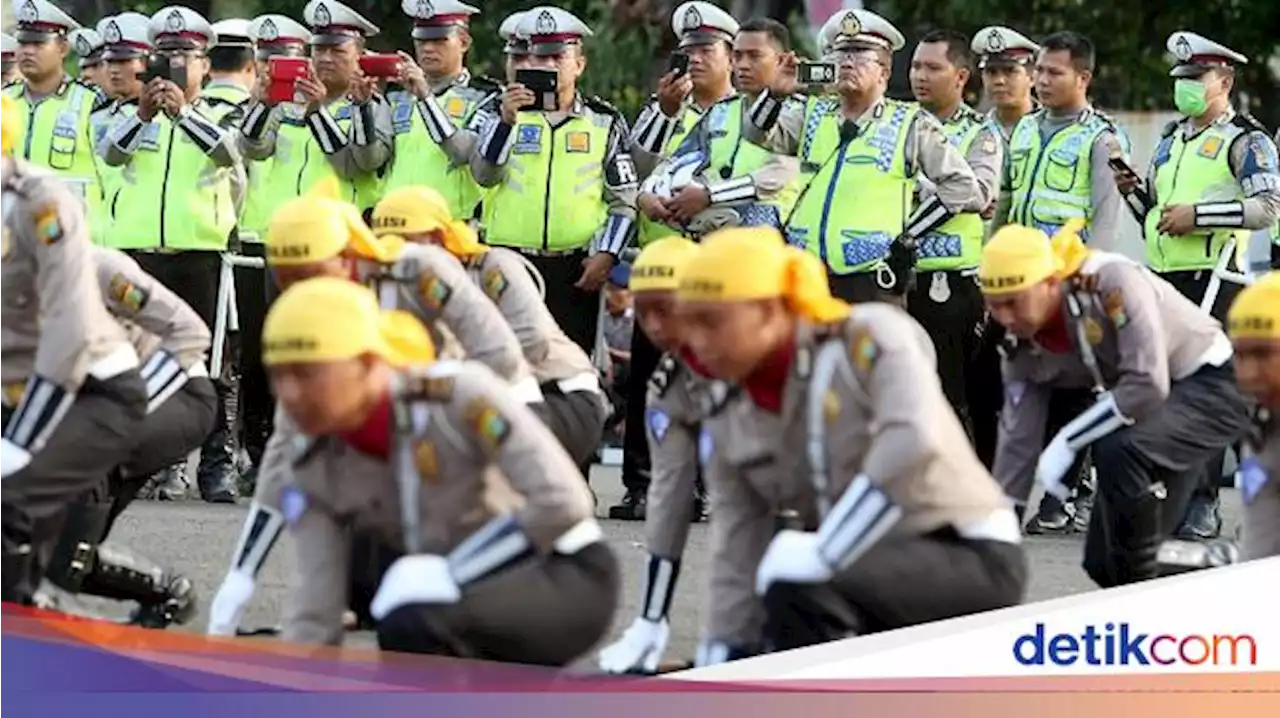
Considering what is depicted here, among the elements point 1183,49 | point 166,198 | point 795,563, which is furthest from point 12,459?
point 1183,49

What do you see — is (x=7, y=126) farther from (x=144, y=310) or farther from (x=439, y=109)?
(x=439, y=109)

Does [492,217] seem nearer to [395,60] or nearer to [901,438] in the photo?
[395,60]

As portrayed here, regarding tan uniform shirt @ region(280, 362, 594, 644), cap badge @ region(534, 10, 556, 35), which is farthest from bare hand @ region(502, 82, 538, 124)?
tan uniform shirt @ region(280, 362, 594, 644)

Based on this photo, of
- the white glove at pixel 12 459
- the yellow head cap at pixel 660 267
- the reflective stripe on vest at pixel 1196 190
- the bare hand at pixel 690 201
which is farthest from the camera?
the reflective stripe on vest at pixel 1196 190

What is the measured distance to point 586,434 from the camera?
9.46 meters

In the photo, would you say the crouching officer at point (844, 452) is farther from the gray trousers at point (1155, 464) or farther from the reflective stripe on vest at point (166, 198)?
the reflective stripe on vest at point (166, 198)

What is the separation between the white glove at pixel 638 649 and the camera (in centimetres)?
769

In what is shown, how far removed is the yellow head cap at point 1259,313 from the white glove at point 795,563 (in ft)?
3.66

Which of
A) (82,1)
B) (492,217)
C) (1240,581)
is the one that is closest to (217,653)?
(1240,581)

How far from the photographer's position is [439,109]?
458 inches

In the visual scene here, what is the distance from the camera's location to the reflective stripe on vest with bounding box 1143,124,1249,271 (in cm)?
1147

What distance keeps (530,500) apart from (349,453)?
42 cm

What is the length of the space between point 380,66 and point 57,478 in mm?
3953

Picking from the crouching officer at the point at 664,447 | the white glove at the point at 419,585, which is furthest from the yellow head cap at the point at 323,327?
the crouching officer at the point at 664,447
